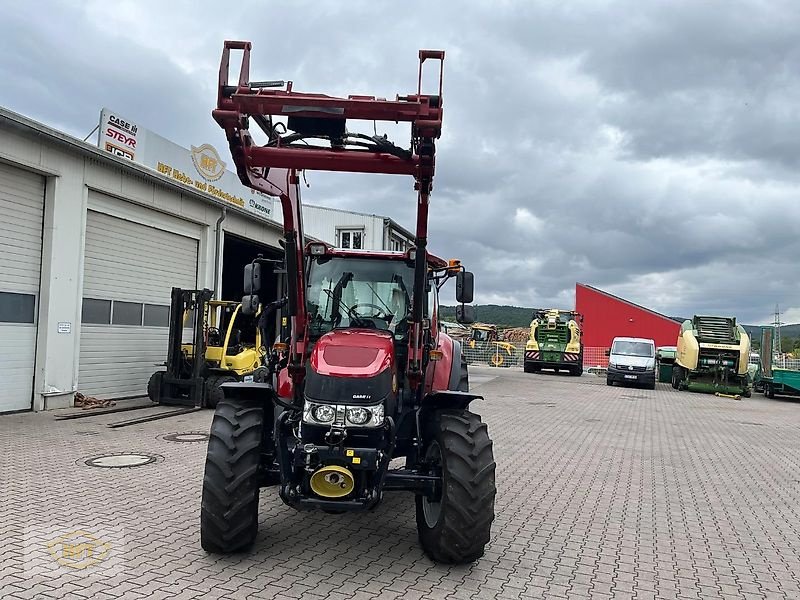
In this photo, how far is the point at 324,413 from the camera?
15.8ft

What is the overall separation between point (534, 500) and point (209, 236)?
12.4m

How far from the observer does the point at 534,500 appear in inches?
285

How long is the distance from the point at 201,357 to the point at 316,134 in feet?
33.6

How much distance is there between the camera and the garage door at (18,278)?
38.5 feet

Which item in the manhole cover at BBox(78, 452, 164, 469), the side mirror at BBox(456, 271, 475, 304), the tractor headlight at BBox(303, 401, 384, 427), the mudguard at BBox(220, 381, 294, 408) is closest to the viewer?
the tractor headlight at BBox(303, 401, 384, 427)

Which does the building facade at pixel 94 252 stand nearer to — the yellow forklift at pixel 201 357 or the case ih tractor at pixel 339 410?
the yellow forklift at pixel 201 357

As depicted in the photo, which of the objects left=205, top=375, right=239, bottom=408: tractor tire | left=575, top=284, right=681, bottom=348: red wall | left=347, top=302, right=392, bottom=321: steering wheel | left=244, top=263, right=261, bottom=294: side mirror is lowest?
left=205, top=375, right=239, bottom=408: tractor tire

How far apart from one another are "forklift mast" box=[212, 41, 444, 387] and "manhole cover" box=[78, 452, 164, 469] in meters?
4.53

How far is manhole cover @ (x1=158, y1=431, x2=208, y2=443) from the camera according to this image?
33.2ft

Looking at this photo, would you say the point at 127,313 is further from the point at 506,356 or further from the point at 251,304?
the point at 506,356

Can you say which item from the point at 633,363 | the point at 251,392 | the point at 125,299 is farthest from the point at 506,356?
the point at 251,392

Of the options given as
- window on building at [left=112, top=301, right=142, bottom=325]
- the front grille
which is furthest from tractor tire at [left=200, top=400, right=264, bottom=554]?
the front grille

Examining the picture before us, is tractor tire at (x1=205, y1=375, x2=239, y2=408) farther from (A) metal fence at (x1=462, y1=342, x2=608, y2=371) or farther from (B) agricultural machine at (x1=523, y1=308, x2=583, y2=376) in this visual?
(A) metal fence at (x1=462, y1=342, x2=608, y2=371)

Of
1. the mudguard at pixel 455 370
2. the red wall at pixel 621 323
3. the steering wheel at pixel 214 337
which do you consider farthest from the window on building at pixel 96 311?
the red wall at pixel 621 323
